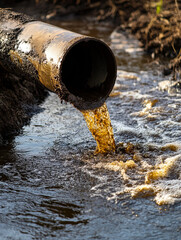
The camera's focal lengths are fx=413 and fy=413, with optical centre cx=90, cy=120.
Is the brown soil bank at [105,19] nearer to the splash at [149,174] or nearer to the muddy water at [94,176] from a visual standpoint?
the muddy water at [94,176]

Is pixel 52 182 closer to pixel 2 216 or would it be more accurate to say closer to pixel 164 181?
pixel 2 216

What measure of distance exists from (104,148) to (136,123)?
0.92 metres

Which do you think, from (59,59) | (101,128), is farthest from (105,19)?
(59,59)

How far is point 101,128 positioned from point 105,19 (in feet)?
22.5

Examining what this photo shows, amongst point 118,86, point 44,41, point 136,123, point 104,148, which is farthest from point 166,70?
point 44,41

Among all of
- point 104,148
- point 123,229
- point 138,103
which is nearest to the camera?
point 123,229

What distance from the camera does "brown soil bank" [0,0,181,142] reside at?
5324 millimetres

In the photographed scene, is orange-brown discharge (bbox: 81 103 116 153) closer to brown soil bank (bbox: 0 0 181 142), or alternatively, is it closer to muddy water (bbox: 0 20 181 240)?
muddy water (bbox: 0 20 181 240)

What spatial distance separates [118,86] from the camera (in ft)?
21.9

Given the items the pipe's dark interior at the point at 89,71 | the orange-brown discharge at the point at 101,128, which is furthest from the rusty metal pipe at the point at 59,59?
the orange-brown discharge at the point at 101,128

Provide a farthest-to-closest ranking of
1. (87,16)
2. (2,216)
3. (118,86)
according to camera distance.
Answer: (87,16), (118,86), (2,216)

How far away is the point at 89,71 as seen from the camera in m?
4.50

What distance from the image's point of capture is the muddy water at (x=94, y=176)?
10.7 ft

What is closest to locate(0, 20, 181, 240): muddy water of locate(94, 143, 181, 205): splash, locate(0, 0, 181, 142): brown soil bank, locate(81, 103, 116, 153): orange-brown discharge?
locate(94, 143, 181, 205): splash
